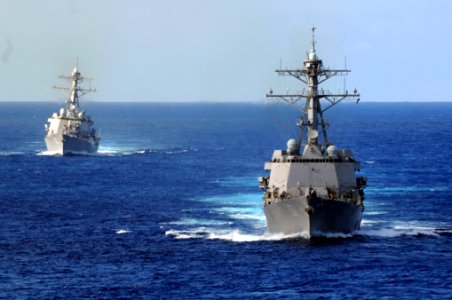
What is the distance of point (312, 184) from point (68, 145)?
111565 millimetres

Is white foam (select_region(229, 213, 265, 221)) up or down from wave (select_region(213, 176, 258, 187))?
up

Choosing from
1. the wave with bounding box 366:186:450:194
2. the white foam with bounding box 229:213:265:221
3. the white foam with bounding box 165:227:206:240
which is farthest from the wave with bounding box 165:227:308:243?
the wave with bounding box 366:186:450:194

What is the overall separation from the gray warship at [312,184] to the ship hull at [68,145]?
104 m

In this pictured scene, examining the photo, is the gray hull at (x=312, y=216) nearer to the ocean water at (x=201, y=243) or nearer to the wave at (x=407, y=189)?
the ocean water at (x=201, y=243)

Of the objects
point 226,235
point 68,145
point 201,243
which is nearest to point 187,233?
point 226,235

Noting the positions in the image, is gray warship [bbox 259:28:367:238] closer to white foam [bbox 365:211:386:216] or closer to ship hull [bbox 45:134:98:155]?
white foam [bbox 365:211:386:216]

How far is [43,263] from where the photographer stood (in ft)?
256

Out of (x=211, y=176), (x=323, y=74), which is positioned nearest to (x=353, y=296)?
(x=323, y=74)

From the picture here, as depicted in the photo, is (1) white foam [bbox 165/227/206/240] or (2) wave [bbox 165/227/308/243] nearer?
(2) wave [bbox 165/227/308/243]

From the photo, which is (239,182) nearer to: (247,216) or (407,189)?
(407,189)

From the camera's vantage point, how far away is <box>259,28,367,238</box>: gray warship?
85.2 m

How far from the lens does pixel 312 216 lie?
8462 centimetres

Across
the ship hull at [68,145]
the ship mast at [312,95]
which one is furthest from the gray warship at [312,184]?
the ship hull at [68,145]

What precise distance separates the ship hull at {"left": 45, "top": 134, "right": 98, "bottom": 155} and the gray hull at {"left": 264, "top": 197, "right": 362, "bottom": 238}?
111m
